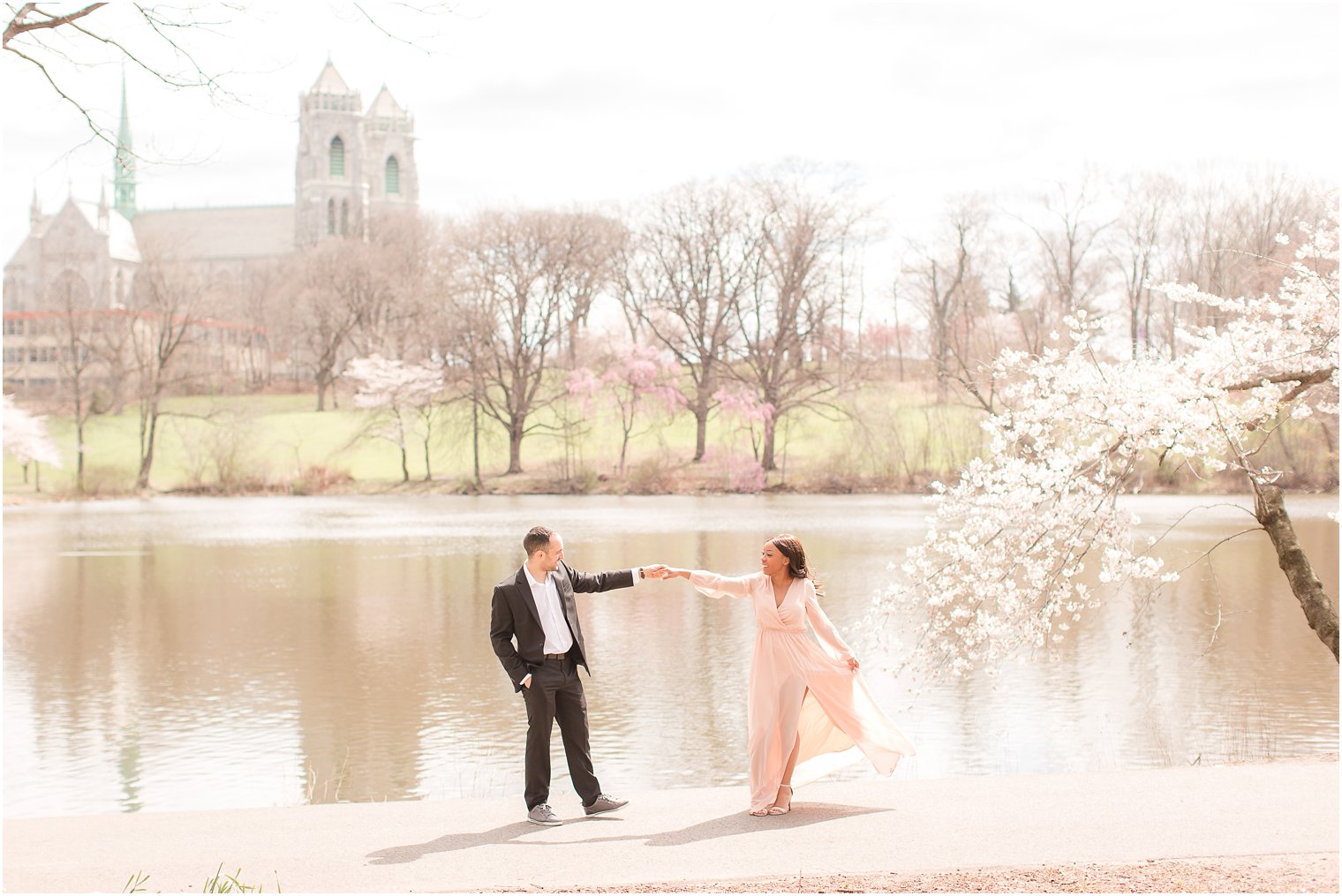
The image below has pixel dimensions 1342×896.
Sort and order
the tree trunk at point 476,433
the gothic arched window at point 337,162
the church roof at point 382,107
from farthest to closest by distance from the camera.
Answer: the church roof at point 382,107
the gothic arched window at point 337,162
the tree trunk at point 476,433

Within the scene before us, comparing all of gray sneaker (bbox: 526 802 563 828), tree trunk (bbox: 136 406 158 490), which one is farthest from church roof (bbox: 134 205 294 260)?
gray sneaker (bbox: 526 802 563 828)

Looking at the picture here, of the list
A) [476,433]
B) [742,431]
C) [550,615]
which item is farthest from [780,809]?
[742,431]

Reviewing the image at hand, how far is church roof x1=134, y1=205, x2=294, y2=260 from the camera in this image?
421ft

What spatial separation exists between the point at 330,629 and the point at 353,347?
2267 inches

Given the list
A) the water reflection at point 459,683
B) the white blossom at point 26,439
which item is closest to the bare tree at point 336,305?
the white blossom at point 26,439

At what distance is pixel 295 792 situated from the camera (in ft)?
35.2

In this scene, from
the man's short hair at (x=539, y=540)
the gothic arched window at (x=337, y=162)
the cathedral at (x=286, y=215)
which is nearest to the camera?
the man's short hair at (x=539, y=540)

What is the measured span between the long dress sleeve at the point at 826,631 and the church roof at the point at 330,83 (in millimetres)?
131044

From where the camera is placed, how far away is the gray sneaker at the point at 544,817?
739 cm

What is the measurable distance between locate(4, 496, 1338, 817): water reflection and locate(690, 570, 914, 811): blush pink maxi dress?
10.4 feet

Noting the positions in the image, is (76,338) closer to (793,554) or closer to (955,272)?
(955,272)

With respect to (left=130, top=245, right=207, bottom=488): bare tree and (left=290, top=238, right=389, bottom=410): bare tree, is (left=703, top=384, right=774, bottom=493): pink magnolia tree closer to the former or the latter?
(left=130, top=245, right=207, bottom=488): bare tree

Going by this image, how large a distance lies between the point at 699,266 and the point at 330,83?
85.6m

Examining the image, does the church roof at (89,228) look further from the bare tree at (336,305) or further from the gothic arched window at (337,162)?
the bare tree at (336,305)
